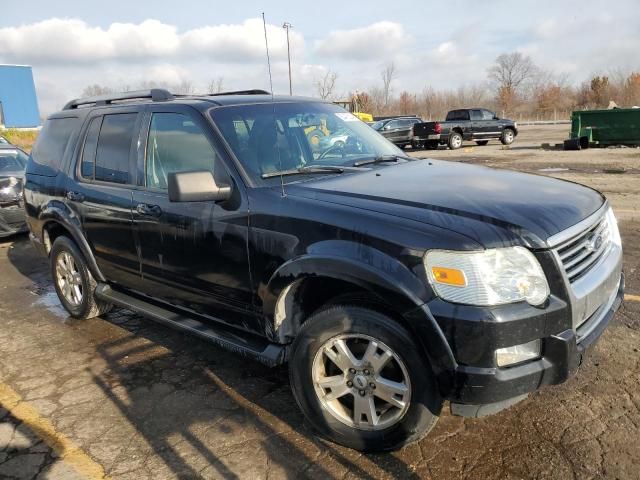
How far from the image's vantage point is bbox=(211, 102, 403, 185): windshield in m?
3.24

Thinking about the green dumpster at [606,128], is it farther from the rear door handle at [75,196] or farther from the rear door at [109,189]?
the rear door handle at [75,196]

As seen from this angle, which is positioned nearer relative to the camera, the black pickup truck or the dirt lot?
the dirt lot

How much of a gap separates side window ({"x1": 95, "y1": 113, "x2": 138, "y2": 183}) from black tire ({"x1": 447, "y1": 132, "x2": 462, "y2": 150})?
20.8 metres

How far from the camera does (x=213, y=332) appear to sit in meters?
3.38

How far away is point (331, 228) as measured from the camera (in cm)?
262

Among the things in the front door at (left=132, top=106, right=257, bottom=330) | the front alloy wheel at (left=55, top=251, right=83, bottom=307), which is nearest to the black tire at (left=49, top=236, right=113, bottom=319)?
the front alloy wheel at (left=55, top=251, right=83, bottom=307)

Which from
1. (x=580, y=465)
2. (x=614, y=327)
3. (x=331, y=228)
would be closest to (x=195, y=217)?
(x=331, y=228)

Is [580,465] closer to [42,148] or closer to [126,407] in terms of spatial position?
[126,407]

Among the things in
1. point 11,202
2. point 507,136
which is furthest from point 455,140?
point 11,202

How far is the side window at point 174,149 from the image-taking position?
3346mm

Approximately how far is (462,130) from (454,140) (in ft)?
2.55

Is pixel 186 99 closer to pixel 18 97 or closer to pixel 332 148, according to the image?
pixel 332 148

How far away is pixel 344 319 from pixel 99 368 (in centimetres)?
229

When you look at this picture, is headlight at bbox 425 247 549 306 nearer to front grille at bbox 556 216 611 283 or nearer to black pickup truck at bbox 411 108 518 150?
front grille at bbox 556 216 611 283
